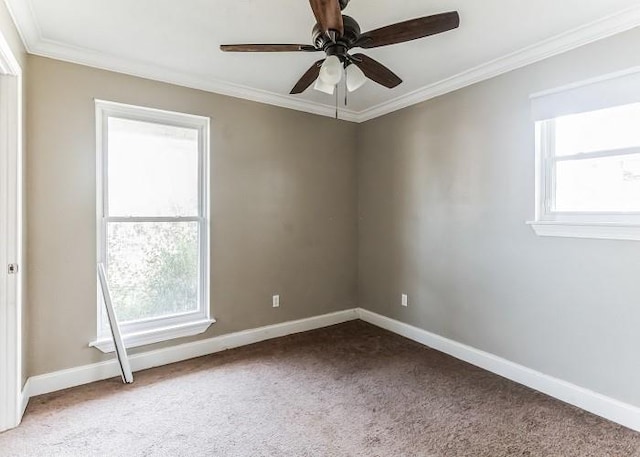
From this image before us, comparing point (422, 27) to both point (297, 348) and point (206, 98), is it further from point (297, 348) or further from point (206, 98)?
point (297, 348)

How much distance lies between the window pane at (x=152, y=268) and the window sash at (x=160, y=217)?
0.04 meters

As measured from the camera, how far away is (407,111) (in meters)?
3.42

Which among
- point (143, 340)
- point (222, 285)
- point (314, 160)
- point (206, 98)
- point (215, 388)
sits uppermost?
point (206, 98)

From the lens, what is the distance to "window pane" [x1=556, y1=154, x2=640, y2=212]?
210 centimetres

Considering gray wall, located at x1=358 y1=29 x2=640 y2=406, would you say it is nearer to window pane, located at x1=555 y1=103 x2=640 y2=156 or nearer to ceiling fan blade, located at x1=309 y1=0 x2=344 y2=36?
window pane, located at x1=555 y1=103 x2=640 y2=156

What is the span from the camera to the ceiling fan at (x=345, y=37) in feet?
5.00

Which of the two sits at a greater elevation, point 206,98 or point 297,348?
point 206,98

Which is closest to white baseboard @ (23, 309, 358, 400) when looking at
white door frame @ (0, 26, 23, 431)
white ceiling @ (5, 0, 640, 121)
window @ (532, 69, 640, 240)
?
white door frame @ (0, 26, 23, 431)

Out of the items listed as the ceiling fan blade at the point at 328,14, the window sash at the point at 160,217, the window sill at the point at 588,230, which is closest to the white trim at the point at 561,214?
the window sill at the point at 588,230

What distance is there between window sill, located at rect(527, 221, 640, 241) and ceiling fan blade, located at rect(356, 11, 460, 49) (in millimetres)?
1479

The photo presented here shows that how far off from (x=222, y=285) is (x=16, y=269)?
58.1 inches

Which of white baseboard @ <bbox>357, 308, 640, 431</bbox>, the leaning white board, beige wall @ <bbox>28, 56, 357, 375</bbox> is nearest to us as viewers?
white baseboard @ <bbox>357, 308, 640, 431</bbox>

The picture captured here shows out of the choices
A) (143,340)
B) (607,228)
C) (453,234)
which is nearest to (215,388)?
(143,340)

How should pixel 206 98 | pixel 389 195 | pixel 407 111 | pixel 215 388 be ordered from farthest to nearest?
pixel 389 195 → pixel 407 111 → pixel 206 98 → pixel 215 388
